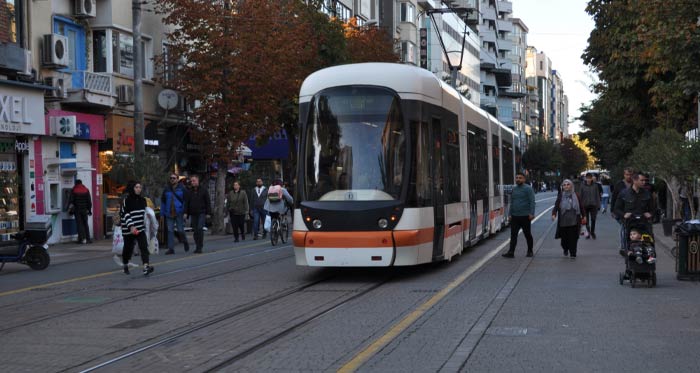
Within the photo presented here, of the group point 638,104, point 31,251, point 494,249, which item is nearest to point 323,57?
point 638,104

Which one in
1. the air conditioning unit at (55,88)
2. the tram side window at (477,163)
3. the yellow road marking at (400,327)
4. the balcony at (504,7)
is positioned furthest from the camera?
the balcony at (504,7)

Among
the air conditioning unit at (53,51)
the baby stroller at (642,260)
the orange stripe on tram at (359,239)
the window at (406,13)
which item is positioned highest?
the window at (406,13)

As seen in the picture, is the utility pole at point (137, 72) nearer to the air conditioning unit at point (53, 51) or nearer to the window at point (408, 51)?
the air conditioning unit at point (53, 51)

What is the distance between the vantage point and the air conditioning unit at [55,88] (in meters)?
28.7

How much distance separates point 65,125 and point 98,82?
2.01 meters

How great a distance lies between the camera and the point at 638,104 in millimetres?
37750

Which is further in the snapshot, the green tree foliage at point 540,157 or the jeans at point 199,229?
the green tree foliage at point 540,157

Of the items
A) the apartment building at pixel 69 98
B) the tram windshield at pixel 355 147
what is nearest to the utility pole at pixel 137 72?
the apartment building at pixel 69 98

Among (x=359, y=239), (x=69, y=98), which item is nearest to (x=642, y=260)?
(x=359, y=239)

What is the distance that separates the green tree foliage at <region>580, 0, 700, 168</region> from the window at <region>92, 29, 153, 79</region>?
15002 millimetres

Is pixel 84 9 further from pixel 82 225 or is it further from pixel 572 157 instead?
pixel 572 157

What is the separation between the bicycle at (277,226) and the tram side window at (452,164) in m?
8.43

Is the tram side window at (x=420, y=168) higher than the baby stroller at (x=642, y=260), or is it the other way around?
the tram side window at (x=420, y=168)

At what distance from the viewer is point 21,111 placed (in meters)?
27.1
